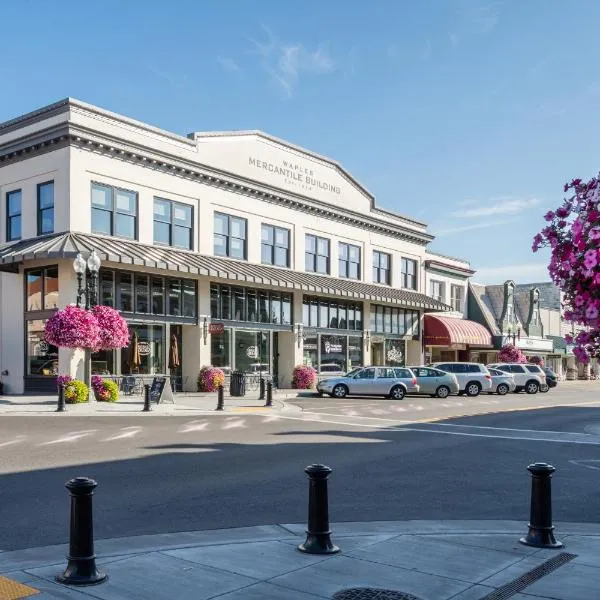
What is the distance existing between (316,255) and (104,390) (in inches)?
653

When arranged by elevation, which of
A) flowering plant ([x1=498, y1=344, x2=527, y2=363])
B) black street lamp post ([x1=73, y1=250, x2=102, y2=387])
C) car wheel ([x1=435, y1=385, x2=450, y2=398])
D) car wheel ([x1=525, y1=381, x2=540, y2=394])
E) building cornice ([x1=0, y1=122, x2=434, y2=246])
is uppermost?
building cornice ([x1=0, y1=122, x2=434, y2=246])

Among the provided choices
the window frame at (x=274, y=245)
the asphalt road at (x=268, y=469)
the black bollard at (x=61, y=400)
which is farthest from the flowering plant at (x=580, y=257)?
the window frame at (x=274, y=245)

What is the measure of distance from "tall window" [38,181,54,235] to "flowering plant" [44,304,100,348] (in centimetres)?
536

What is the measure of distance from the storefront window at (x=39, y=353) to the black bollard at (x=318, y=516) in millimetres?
21569

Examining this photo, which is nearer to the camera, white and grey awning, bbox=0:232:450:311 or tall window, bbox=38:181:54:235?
white and grey awning, bbox=0:232:450:311

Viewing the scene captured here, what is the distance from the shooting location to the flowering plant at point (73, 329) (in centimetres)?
2205

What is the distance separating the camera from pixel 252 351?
1330 inches

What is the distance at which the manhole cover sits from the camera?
17.4 ft

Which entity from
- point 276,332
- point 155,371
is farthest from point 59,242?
point 276,332

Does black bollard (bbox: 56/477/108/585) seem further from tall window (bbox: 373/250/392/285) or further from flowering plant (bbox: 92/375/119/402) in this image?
tall window (bbox: 373/250/392/285)

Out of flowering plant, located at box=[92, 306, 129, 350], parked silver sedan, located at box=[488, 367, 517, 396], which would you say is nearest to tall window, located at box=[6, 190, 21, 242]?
flowering plant, located at box=[92, 306, 129, 350]

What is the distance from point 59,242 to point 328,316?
657 inches

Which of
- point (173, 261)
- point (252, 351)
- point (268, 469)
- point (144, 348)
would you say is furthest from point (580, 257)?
point (252, 351)

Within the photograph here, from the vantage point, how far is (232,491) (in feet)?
31.3
